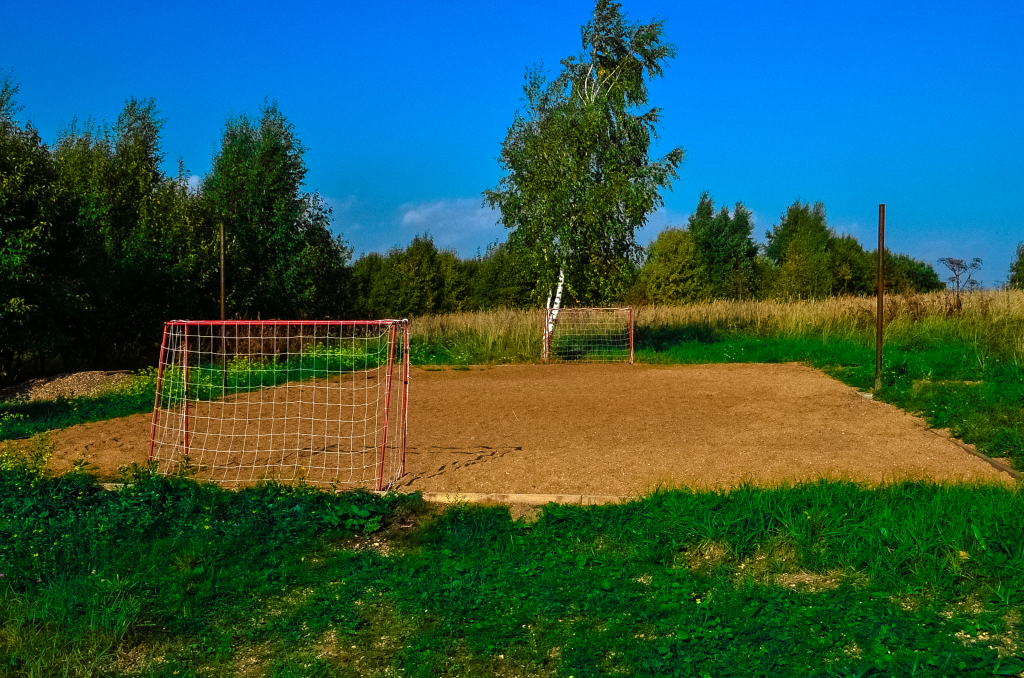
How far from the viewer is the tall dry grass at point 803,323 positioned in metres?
16.2

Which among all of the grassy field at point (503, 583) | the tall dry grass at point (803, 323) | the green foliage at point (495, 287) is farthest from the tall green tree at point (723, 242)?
the grassy field at point (503, 583)

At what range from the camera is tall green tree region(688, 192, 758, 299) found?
41.8 meters

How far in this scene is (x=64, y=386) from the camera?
12.5m

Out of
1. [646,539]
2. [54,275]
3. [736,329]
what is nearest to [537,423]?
[646,539]

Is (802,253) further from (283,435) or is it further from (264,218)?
(283,435)

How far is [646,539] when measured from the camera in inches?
182

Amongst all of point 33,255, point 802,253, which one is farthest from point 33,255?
point 802,253

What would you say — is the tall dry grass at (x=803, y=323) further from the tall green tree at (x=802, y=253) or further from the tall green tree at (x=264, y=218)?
the tall green tree at (x=802, y=253)

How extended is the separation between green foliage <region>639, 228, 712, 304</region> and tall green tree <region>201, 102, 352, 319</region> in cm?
1725

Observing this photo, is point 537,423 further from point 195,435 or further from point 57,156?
point 57,156

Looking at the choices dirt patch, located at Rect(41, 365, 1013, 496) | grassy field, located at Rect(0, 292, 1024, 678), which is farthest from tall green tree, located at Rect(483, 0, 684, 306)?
grassy field, located at Rect(0, 292, 1024, 678)

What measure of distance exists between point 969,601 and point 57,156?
21.1 metres

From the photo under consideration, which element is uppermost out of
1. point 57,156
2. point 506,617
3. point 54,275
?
point 57,156

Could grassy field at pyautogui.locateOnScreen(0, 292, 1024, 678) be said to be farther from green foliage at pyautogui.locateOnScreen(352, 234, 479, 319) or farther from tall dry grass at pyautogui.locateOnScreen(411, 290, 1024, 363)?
green foliage at pyautogui.locateOnScreen(352, 234, 479, 319)
